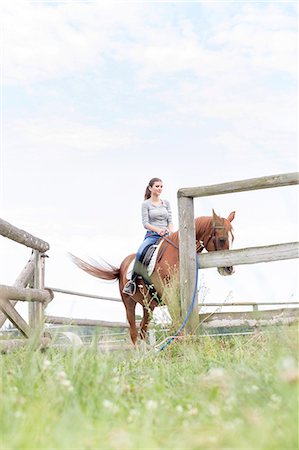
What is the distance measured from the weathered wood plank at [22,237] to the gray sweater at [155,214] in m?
1.31

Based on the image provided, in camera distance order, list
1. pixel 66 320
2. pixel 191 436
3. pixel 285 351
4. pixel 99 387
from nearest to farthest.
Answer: pixel 191 436
pixel 99 387
pixel 285 351
pixel 66 320

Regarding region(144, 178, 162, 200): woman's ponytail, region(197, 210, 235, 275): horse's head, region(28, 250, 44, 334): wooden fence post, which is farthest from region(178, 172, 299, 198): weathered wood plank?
region(28, 250, 44, 334): wooden fence post

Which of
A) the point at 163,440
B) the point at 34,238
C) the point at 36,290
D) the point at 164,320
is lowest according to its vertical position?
the point at 163,440

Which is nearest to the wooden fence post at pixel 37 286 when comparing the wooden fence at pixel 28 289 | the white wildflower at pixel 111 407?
the wooden fence at pixel 28 289

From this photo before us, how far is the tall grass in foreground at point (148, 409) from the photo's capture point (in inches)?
68.0

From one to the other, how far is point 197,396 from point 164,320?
13.0 ft

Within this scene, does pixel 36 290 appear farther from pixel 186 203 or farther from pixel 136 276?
pixel 186 203

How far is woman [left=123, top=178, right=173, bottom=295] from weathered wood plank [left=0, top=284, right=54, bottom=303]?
1210mm

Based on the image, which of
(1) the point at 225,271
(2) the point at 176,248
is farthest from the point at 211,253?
(2) the point at 176,248

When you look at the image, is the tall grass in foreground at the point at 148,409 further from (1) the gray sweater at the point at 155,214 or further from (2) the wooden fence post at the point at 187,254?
(1) the gray sweater at the point at 155,214

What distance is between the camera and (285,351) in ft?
→ 9.57

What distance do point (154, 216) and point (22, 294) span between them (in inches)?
87.3

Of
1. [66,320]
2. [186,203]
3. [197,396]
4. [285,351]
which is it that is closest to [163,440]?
[197,396]

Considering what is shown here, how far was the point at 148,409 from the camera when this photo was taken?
2.18 m
